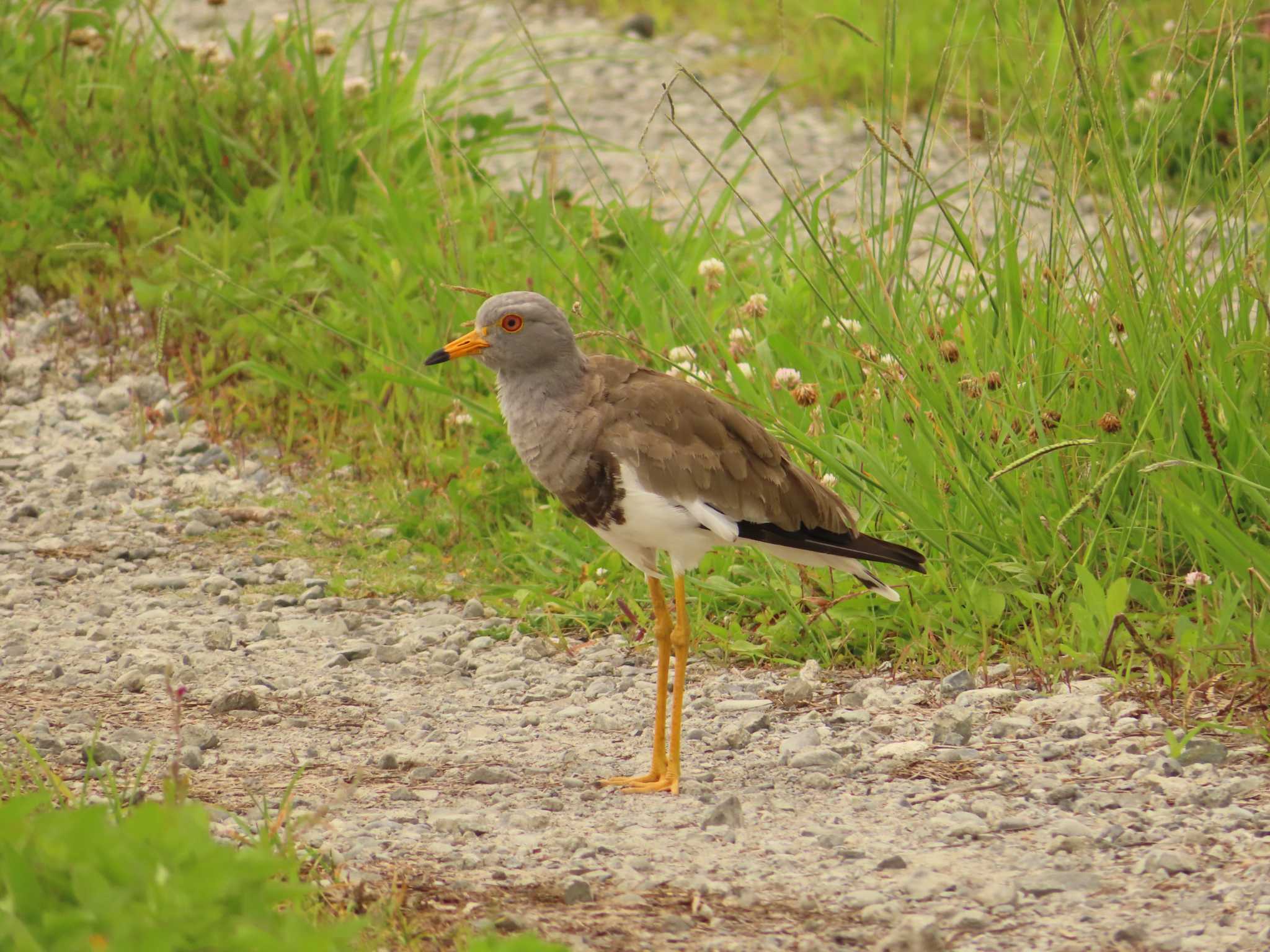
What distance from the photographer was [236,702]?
4.77 meters

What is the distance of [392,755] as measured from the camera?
14.2 feet

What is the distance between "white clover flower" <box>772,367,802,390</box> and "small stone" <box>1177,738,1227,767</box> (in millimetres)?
1970

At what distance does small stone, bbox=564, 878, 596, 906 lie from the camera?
135 inches

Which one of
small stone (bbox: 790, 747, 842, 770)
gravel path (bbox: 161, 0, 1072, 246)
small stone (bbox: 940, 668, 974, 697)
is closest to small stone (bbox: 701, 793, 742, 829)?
small stone (bbox: 790, 747, 842, 770)

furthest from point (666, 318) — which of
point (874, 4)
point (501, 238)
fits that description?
point (874, 4)

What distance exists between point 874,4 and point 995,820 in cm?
882

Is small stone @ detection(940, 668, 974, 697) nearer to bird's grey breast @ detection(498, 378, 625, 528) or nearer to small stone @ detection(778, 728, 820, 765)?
small stone @ detection(778, 728, 820, 765)

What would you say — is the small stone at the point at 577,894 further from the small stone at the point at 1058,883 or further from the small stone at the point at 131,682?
the small stone at the point at 131,682

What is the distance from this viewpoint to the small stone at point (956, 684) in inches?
185

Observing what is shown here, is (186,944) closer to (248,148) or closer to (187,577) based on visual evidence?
(187,577)

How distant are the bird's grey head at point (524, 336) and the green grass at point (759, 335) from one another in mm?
835

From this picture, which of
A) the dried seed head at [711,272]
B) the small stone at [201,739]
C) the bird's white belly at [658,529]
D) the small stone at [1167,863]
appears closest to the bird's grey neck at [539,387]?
the bird's white belly at [658,529]

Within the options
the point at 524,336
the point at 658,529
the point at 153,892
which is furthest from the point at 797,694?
the point at 153,892

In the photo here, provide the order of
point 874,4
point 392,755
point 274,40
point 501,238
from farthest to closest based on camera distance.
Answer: point 874,4 < point 274,40 < point 501,238 < point 392,755
